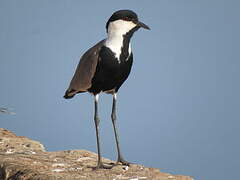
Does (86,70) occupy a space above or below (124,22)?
below

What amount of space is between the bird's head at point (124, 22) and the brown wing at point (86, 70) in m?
0.45

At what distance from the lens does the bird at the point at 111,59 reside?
294 inches

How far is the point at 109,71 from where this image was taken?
7.52 m

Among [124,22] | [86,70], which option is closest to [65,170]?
[86,70]

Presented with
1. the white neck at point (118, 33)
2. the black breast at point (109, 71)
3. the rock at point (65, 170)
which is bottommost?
the rock at point (65, 170)

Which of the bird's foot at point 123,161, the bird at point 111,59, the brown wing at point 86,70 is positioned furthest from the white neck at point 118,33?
the bird's foot at point 123,161

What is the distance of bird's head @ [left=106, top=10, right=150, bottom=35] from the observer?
7.44 meters

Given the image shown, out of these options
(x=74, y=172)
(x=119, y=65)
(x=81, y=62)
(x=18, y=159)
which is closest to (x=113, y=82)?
(x=119, y=65)

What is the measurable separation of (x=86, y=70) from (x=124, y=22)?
1148 mm

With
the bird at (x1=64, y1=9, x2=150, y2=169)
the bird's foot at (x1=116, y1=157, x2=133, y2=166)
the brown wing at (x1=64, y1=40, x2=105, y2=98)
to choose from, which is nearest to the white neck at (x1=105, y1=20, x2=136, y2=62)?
the bird at (x1=64, y1=9, x2=150, y2=169)

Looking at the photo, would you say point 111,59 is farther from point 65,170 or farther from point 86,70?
point 65,170

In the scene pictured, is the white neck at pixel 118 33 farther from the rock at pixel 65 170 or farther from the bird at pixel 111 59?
the rock at pixel 65 170

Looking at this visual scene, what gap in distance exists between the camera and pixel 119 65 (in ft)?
24.7

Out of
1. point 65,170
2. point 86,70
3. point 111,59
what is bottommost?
point 65,170
